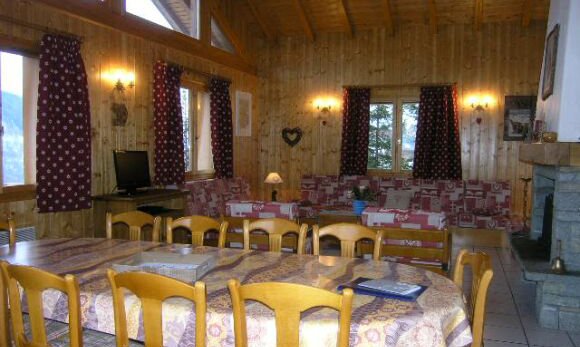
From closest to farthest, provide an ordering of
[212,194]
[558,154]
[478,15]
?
[558,154]
[212,194]
[478,15]

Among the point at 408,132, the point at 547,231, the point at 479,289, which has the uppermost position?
the point at 408,132

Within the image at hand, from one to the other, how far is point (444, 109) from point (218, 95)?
363 cm

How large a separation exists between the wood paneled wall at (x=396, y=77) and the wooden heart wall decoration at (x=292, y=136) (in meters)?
0.09

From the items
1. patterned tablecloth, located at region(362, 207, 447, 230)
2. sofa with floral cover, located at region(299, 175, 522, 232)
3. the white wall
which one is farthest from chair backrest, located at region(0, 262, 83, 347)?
sofa with floral cover, located at region(299, 175, 522, 232)

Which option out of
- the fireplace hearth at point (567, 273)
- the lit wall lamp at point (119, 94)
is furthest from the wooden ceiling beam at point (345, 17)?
the fireplace hearth at point (567, 273)

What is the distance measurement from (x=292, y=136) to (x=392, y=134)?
1805mm

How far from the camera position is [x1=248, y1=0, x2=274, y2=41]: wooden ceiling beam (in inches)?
318

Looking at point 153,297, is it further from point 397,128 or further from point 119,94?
point 397,128

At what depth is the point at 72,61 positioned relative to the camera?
4.77m

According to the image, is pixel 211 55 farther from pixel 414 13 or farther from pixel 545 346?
pixel 545 346

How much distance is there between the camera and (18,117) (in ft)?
15.0

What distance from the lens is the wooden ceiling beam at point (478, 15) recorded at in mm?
7180

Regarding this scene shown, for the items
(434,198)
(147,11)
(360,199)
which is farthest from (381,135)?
(147,11)

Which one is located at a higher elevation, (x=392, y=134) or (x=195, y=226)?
(x=392, y=134)
